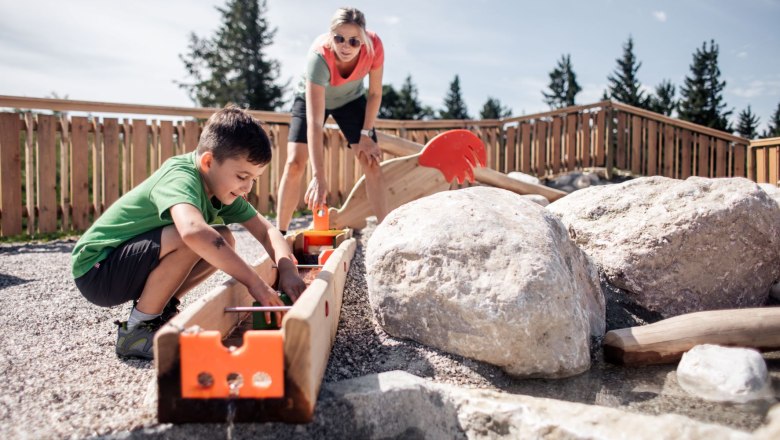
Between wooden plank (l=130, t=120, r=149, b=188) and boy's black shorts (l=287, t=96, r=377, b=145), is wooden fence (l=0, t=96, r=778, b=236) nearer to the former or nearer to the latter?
wooden plank (l=130, t=120, r=149, b=188)

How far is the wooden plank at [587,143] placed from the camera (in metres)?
9.52

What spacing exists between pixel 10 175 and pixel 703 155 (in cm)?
1051

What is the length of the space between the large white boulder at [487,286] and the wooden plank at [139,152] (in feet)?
16.5

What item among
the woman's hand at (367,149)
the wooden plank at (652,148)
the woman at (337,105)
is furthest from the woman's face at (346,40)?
the wooden plank at (652,148)

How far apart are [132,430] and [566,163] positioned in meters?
9.31

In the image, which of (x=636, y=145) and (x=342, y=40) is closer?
(x=342, y=40)

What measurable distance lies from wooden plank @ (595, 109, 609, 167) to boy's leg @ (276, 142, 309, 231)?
692cm

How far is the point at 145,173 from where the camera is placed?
260 inches

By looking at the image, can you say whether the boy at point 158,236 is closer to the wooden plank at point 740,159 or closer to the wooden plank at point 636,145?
the wooden plank at point 636,145

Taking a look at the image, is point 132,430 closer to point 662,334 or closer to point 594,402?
point 594,402

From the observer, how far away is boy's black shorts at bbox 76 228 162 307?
2.19m

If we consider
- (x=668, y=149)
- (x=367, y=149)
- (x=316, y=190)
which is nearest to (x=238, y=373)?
(x=316, y=190)

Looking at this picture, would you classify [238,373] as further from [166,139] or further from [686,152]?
[686,152]

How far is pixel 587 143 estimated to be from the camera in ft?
31.4
